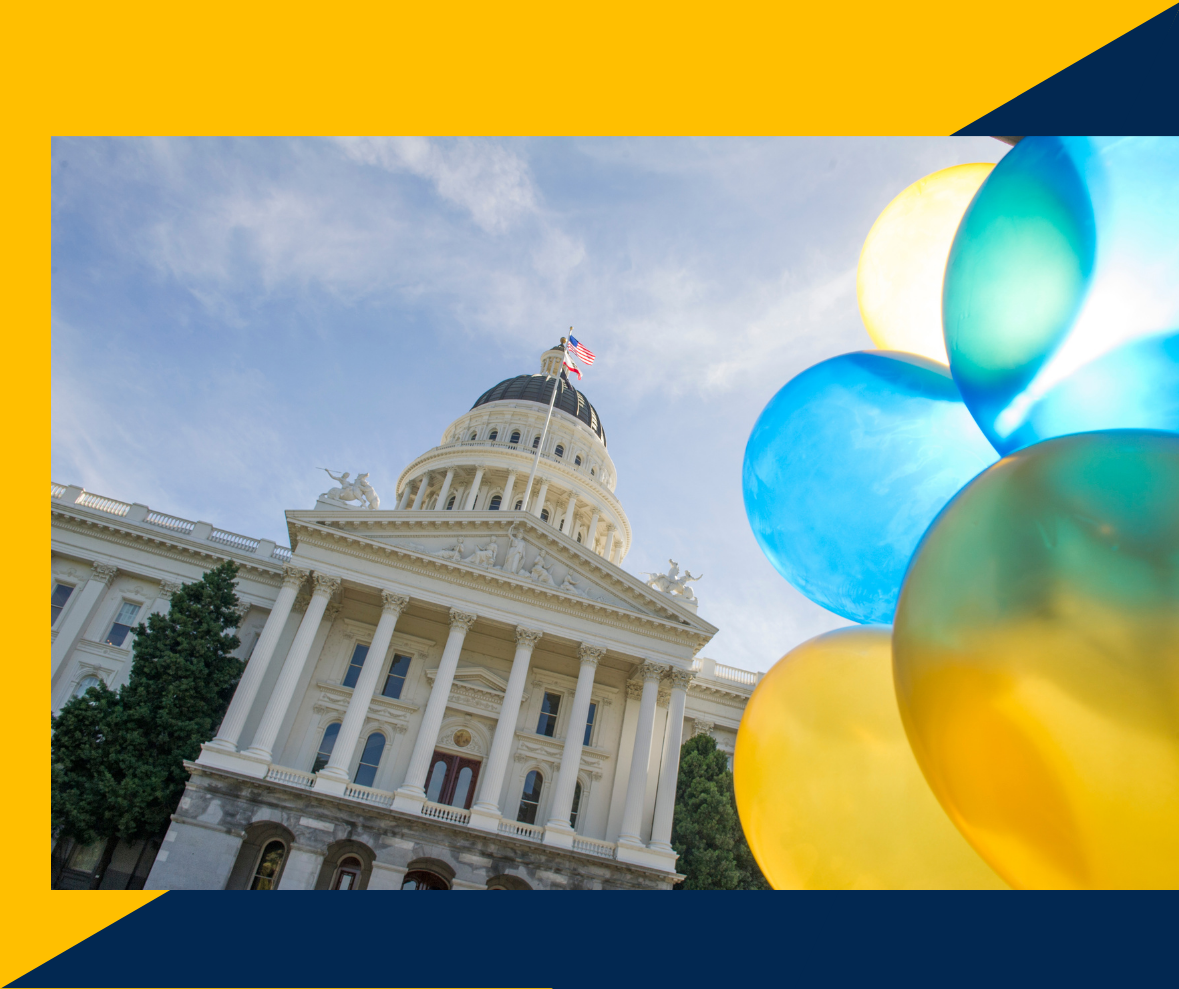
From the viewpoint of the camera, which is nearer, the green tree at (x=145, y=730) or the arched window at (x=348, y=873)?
the green tree at (x=145, y=730)

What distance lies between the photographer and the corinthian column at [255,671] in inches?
1166

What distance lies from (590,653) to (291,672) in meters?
12.0

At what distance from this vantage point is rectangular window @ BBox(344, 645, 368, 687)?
115ft

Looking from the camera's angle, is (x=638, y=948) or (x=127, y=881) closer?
(x=638, y=948)

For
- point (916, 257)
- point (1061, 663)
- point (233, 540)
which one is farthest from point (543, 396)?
point (1061, 663)

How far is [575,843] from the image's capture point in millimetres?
30406

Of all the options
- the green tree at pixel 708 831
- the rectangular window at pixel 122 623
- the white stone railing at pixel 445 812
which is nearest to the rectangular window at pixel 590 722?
the green tree at pixel 708 831

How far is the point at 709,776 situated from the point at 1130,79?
35997 mm

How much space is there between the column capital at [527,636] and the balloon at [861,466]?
2977 centimetres

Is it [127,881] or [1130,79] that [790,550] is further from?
[127,881]

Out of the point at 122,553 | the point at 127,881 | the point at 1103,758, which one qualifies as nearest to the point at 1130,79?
the point at 1103,758

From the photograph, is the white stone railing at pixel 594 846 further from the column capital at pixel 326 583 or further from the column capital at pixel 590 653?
the column capital at pixel 326 583

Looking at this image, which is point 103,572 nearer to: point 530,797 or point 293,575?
point 293,575

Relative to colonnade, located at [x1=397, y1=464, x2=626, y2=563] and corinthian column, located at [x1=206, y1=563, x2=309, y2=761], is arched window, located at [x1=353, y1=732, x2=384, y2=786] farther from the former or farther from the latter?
colonnade, located at [x1=397, y1=464, x2=626, y2=563]
